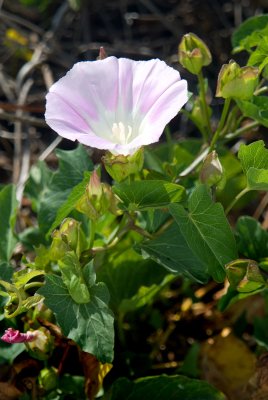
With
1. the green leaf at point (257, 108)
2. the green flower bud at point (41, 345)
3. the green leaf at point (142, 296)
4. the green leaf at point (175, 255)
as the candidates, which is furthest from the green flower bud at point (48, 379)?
the green leaf at point (257, 108)

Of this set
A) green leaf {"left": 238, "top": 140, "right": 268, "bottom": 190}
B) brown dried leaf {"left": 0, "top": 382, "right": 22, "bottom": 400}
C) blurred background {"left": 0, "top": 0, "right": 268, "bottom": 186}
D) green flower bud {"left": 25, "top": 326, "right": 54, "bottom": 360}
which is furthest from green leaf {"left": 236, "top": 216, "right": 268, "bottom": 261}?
blurred background {"left": 0, "top": 0, "right": 268, "bottom": 186}

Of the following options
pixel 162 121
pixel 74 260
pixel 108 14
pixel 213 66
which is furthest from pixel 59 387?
pixel 108 14

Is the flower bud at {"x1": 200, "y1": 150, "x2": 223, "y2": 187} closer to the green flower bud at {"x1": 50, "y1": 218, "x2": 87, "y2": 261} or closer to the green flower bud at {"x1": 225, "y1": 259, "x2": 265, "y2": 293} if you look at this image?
the green flower bud at {"x1": 225, "y1": 259, "x2": 265, "y2": 293}

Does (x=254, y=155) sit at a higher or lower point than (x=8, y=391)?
higher

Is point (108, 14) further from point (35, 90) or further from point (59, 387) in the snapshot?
point (59, 387)

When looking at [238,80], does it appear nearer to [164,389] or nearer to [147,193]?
[147,193]

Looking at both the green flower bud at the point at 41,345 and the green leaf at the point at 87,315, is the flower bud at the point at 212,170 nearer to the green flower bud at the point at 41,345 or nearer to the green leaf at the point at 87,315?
the green leaf at the point at 87,315

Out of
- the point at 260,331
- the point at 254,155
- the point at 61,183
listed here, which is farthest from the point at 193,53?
the point at 260,331
